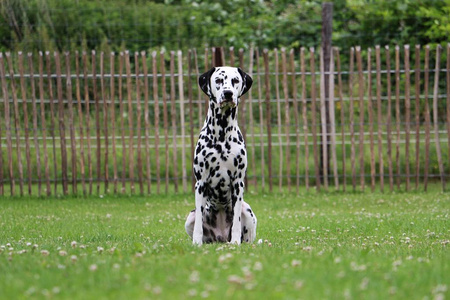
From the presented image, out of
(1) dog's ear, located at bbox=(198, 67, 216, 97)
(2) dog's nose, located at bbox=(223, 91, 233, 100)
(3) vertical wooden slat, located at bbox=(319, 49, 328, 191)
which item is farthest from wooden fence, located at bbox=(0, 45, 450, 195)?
(2) dog's nose, located at bbox=(223, 91, 233, 100)

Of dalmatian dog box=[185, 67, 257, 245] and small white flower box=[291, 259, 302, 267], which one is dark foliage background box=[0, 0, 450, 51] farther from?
small white flower box=[291, 259, 302, 267]

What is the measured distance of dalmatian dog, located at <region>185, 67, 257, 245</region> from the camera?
24.6 ft

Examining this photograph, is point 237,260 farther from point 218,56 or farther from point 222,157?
point 218,56

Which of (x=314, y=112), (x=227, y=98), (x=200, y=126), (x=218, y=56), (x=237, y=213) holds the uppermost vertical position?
(x=218, y=56)

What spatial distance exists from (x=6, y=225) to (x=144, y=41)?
9758 mm

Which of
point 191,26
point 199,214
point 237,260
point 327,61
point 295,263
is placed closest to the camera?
point 295,263

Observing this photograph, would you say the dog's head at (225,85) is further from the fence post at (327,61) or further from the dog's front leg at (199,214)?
the fence post at (327,61)

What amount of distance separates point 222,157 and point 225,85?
76 centimetres

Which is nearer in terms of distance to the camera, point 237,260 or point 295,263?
point 295,263

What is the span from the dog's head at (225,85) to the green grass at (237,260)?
1532mm

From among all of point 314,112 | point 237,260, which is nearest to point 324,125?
point 314,112

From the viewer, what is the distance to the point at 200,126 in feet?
48.2

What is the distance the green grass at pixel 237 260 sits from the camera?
13.9 ft

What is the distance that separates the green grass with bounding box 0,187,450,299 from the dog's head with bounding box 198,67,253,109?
1.53 m
